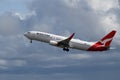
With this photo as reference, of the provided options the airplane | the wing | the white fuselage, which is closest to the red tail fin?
the airplane

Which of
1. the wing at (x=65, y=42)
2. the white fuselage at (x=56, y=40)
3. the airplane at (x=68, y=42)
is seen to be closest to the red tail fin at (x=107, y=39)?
the airplane at (x=68, y=42)

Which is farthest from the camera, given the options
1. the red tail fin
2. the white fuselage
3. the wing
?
the red tail fin

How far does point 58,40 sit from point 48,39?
5.70 metres

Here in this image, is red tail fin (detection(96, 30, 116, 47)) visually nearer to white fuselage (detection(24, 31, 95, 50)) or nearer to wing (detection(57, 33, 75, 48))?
white fuselage (detection(24, 31, 95, 50))

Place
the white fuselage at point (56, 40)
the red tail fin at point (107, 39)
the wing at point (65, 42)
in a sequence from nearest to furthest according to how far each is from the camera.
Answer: the wing at point (65, 42), the white fuselage at point (56, 40), the red tail fin at point (107, 39)

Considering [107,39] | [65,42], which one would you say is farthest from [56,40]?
[107,39]

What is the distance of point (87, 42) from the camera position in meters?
180

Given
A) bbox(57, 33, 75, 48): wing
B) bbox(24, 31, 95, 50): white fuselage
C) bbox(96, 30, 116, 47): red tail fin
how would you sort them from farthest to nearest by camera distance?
bbox(96, 30, 116, 47): red tail fin < bbox(24, 31, 95, 50): white fuselage < bbox(57, 33, 75, 48): wing

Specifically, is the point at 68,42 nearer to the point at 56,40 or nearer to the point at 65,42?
the point at 65,42

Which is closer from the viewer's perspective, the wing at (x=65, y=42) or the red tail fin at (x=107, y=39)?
the wing at (x=65, y=42)

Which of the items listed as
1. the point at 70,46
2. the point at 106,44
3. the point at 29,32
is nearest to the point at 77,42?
the point at 70,46

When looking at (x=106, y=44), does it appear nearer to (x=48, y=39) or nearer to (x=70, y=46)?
(x=70, y=46)

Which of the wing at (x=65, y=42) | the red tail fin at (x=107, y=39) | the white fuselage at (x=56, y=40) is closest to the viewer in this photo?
the wing at (x=65, y=42)

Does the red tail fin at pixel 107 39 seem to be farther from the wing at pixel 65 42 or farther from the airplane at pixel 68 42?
the wing at pixel 65 42
